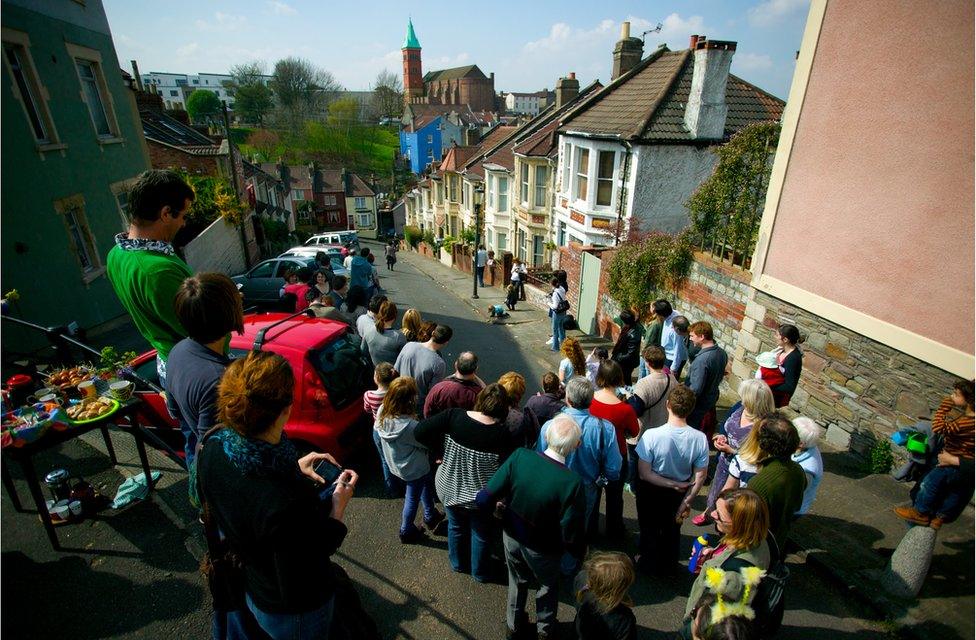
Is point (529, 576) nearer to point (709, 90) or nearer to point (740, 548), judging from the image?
point (740, 548)

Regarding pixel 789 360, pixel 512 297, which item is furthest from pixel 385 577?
pixel 512 297

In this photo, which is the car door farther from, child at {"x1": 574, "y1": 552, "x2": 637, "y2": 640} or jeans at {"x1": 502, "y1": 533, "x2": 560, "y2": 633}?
child at {"x1": 574, "y1": 552, "x2": 637, "y2": 640}

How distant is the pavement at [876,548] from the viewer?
3.68m

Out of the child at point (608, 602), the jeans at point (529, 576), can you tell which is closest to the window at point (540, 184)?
the jeans at point (529, 576)

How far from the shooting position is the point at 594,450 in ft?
12.2

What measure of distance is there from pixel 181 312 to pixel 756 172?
852cm

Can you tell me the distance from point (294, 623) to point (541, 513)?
150 cm

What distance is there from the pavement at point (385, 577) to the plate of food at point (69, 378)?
1093mm

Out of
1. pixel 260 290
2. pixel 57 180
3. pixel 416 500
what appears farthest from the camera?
pixel 260 290

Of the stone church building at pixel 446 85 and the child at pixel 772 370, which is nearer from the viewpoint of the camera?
the child at pixel 772 370

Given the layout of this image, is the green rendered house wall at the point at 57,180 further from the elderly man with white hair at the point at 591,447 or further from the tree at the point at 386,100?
the tree at the point at 386,100

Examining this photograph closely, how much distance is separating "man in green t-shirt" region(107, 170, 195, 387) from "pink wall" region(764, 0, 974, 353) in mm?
6775

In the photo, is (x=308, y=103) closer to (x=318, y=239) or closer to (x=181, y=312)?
(x=318, y=239)

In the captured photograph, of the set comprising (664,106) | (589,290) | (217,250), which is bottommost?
(589,290)
